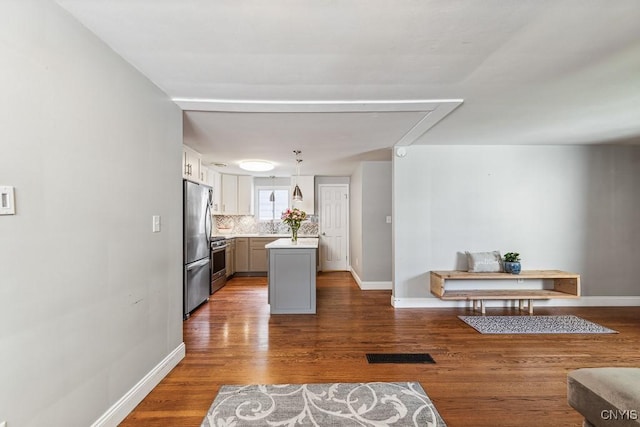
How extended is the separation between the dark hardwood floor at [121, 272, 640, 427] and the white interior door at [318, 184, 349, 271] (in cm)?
270

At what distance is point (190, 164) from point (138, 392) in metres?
2.81

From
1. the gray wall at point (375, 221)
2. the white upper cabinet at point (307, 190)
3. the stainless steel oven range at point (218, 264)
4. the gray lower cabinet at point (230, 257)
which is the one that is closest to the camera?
the stainless steel oven range at point (218, 264)

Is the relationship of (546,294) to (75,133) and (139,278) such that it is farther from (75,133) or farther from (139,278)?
(75,133)

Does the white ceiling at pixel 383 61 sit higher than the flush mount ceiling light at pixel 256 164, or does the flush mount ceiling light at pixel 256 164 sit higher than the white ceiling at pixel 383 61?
the white ceiling at pixel 383 61

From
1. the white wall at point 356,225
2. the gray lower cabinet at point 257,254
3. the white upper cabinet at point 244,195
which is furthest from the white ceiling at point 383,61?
the gray lower cabinet at point 257,254

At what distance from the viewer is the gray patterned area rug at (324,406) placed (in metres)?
1.77

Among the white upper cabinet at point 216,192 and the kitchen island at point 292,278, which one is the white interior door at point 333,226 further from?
the kitchen island at point 292,278

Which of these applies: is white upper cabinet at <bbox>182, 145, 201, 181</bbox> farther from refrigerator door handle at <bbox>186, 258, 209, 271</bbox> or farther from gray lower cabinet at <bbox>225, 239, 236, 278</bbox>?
gray lower cabinet at <bbox>225, 239, 236, 278</bbox>

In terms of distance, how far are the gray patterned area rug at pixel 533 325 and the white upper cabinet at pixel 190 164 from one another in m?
4.05

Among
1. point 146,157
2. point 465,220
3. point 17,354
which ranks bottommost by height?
point 17,354

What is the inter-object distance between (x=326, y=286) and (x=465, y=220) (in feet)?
8.63

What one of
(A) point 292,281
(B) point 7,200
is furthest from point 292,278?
(B) point 7,200

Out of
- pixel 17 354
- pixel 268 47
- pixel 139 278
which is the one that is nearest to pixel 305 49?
pixel 268 47

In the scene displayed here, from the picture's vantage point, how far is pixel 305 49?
5.68 feet
